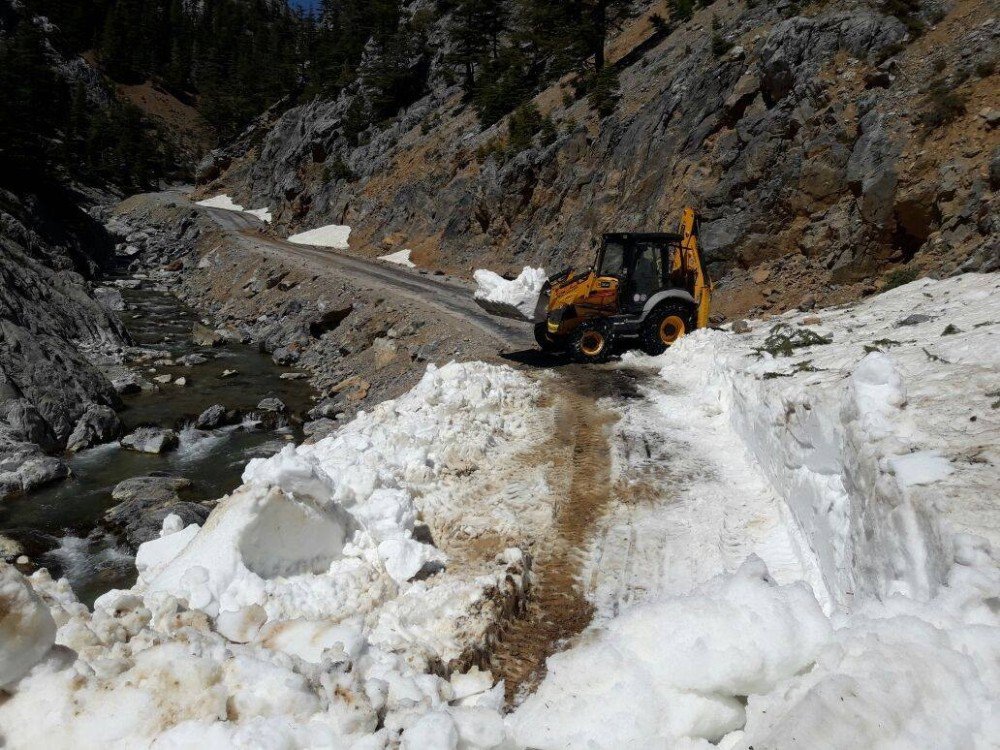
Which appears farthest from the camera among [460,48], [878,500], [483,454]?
[460,48]

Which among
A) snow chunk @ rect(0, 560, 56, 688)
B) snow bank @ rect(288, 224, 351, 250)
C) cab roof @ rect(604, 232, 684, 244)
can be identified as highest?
snow bank @ rect(288, 224, 351, 250)

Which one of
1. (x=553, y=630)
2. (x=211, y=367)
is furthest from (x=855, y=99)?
(x=211, y=367)

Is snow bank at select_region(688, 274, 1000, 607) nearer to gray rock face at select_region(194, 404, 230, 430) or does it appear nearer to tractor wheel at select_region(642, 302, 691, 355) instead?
tractor wheel at select_region(642, 302, 691, 355)

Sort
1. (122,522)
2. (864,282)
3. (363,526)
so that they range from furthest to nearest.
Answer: (864,282)
(122,522)
(363,526)

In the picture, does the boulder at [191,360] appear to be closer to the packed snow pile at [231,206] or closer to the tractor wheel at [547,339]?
the tractor wheel at [547,339]

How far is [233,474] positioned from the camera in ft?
44.2

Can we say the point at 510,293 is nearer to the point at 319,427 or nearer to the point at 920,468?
the point at 319,427

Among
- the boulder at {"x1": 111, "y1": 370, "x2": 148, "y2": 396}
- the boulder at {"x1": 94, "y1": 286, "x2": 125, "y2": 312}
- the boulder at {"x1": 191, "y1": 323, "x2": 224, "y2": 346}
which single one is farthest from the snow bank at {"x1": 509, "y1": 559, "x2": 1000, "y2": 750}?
the boulder at {"x1": 94, "y1": 286, "x2": 125, "y2": 312}

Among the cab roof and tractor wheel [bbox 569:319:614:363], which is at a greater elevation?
the cab roof

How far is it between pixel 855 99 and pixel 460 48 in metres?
35.8

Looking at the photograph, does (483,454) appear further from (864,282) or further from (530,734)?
(864,282)

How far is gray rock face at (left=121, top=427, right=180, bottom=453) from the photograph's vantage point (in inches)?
570

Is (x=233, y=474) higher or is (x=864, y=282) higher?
(x=864, y=282)

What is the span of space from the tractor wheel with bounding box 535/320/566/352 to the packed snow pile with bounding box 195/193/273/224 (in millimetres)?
41035
